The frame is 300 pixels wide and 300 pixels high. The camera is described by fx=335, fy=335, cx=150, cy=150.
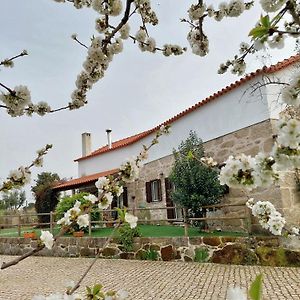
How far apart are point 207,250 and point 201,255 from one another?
8.2 inches

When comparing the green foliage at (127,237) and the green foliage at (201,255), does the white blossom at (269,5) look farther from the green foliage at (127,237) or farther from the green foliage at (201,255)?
the green foliage at (127,237)

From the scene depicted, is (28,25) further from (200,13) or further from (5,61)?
(200,13)

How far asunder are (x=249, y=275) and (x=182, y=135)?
619 cm

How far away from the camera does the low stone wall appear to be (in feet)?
23.9

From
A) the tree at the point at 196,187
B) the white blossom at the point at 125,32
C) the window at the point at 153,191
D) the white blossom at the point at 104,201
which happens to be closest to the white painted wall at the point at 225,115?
the window at the point at 153,191

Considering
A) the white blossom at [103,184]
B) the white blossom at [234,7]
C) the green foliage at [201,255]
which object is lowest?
the green foliage at [201,255]

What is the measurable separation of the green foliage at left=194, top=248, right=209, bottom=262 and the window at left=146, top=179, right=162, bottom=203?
4.71 meters

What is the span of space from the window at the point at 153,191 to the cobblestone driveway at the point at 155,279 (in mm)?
4361

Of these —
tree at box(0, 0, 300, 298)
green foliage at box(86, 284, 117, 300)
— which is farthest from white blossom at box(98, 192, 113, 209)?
green foliage at box(86, 284, 117, 300)

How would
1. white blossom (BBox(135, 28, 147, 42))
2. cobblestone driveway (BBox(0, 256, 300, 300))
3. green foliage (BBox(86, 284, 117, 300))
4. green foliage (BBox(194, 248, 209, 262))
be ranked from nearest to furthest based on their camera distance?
1. green foliage (BBox(86, 284, 117, 300))
2. white blossom (BBox(135, 28, 147, 42))
3. cobblestone driveway (BBox(0, 256, 300, 300))
4. green foliage (BBox(194, 248, 209, 262))

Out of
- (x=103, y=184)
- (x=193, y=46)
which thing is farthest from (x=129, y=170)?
(x=193, y=46)

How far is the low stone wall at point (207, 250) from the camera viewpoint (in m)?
7.27

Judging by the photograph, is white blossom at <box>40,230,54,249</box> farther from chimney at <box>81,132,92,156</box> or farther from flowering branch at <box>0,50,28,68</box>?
chimney at <box>81,132,92,156</box>

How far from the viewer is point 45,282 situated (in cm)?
693
